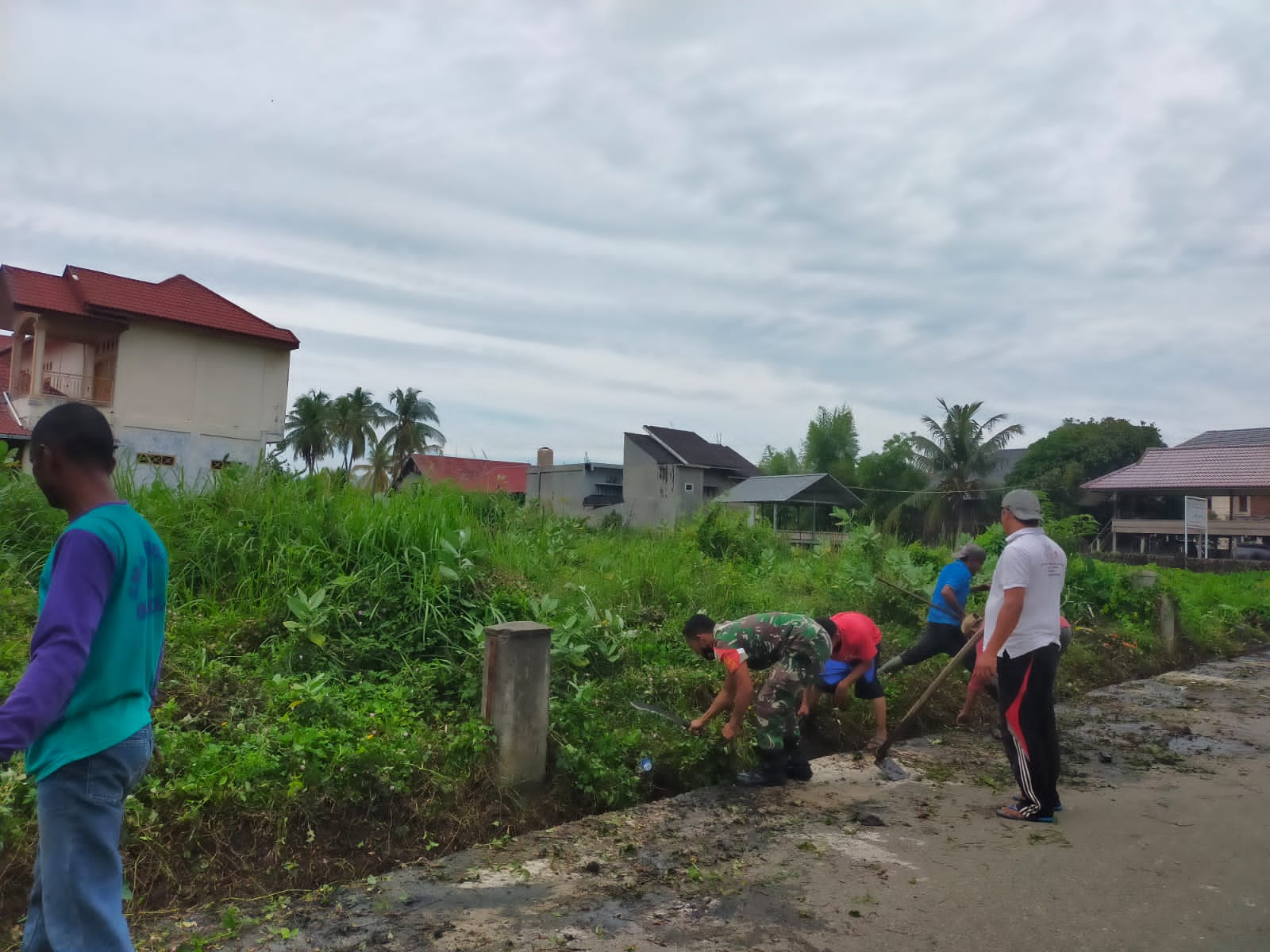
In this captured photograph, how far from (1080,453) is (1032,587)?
47.3m

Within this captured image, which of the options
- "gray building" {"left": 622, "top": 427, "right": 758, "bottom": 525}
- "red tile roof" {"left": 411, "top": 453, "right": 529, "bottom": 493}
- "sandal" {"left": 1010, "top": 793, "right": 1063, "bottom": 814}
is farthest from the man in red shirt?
"gray building" {"left": 622, "top": 427, "right": 758, "bottom": 525}

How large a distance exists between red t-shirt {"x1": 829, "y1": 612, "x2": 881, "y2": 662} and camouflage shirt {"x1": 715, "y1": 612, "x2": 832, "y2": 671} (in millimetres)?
731

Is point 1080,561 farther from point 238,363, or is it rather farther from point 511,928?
point 238,363

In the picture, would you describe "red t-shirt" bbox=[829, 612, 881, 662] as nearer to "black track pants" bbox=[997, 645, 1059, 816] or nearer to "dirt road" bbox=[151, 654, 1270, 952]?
"dirt road" bbox=[151, 654, 1270, 952]

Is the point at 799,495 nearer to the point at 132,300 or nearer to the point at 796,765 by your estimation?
the point at 132,300

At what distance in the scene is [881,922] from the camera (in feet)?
12.2

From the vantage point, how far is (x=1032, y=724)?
16.2 ft

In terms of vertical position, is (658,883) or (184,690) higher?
(184,690)

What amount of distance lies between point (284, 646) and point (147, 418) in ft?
73.5

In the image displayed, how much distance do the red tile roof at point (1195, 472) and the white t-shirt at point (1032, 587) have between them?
35741mm

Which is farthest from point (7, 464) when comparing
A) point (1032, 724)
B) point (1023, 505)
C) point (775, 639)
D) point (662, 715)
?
point (1032, 724)

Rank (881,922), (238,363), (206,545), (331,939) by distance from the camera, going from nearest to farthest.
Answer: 1. (331,939)
2. (881,922)
3. (206,545)
4. (238,363)

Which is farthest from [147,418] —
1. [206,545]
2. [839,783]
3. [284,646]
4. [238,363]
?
[839,783]

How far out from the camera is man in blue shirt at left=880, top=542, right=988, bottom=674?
7375 mm
